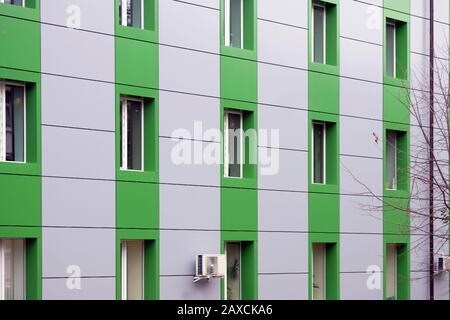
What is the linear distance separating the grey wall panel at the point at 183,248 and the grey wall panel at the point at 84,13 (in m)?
3.92

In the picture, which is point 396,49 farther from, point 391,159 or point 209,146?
point 209,146

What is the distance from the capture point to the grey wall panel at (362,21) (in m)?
21.9

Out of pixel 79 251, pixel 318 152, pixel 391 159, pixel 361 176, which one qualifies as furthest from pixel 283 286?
pixel 79 251

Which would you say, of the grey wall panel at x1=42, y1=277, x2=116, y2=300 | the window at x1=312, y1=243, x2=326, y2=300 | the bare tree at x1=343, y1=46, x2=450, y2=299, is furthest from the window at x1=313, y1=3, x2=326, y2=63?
the grey wall panel at x1=42, y1=277, x2=116, y2=300

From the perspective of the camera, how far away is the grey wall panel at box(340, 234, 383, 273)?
21.7 meters

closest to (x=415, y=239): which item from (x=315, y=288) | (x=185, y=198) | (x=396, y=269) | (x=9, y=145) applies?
(x=396, y=269)

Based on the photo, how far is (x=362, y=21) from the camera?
73.4 feet

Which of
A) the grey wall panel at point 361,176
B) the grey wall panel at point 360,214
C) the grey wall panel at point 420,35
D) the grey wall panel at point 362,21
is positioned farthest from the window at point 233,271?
the grey wall panel at point 420,35

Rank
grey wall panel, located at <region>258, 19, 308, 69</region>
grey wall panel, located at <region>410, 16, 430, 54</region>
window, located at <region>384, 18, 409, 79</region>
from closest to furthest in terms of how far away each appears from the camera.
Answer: grey wall panel, located at <region>258, 19, 308, 69</region>
window, located at <region>384, 18, 409, 79</region>
grey wall panel, located at <region>410, 16, 430, 54</region>

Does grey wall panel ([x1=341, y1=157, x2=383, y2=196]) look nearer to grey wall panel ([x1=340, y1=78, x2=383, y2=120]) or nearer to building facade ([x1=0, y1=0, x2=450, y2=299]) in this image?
building facade ([x1=0, y1=0, x2=450, y2=299])

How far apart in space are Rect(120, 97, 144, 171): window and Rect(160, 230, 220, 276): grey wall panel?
1398mm

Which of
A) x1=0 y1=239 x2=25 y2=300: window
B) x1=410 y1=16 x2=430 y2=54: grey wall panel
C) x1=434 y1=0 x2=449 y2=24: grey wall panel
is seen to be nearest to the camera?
x1=0 y1=239 x2=25 y2=300: window

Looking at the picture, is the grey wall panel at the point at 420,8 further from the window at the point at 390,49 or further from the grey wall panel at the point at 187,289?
the grey wall panel at the point at 187,289

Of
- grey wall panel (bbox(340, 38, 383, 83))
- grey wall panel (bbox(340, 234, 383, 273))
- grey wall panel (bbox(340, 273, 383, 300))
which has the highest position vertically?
grey wall panel (bbox(340, 38, 383, 83))
